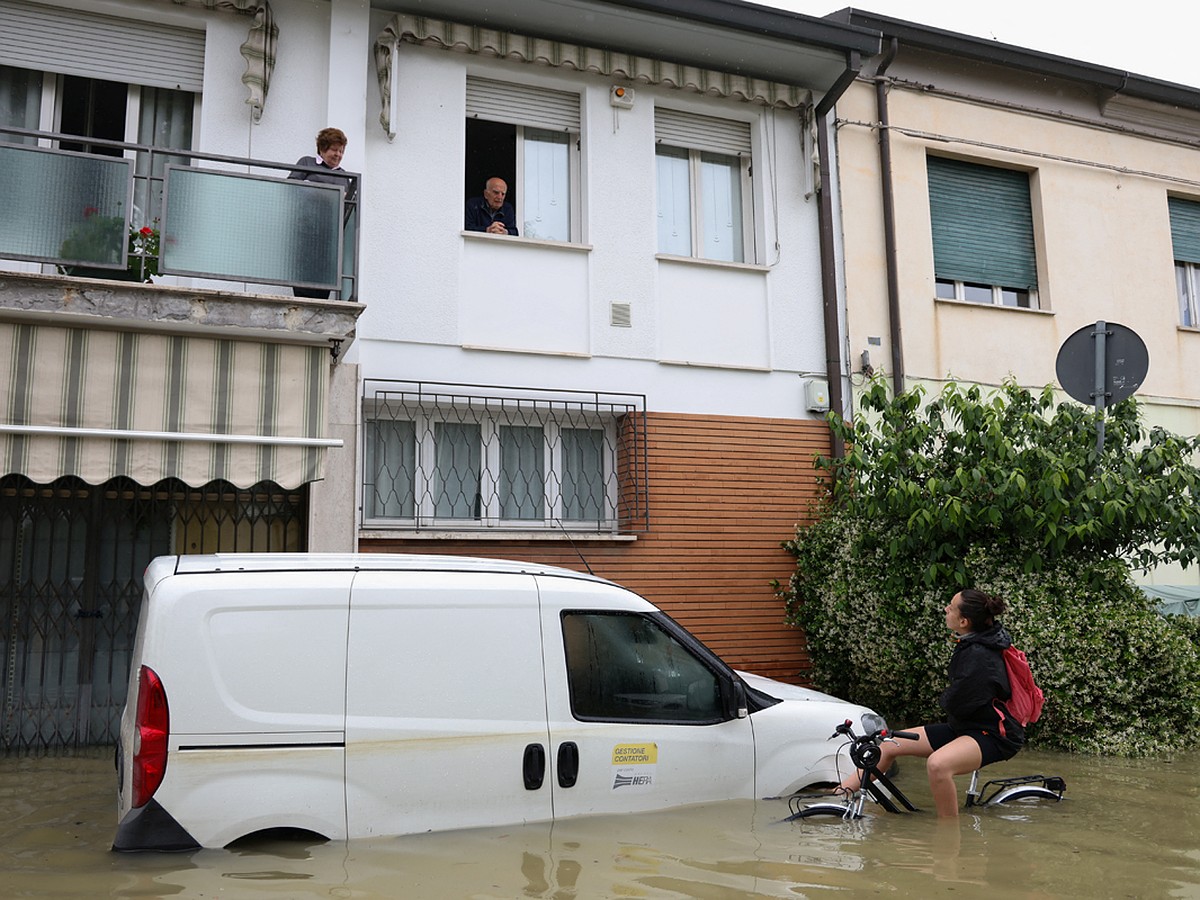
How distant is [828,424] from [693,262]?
217 centimetres

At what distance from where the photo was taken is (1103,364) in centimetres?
771

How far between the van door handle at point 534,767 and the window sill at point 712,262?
6374 mm

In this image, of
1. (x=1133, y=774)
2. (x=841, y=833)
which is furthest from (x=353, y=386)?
(x=1133, y=774)

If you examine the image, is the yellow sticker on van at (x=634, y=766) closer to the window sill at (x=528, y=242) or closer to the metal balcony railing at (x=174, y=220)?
the metal balcony railing at (x=174, y=220)

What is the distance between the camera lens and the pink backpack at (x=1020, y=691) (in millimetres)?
5969

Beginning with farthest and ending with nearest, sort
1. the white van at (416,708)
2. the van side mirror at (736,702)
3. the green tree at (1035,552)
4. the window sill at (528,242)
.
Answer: the window sill at (528,242) → the green tree at (1035,552) → the van side mirror at (736,702) → the white van at (416,708)

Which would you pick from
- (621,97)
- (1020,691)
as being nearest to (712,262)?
(621,97)

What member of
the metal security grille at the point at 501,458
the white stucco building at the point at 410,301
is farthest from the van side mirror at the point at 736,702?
the metal security grille at the point at 501,458

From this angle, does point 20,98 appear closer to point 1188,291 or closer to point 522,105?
point 522,105

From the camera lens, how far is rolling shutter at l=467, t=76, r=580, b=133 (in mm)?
10312

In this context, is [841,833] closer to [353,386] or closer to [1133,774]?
[1133,774]

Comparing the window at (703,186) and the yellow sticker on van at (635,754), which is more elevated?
the window at (703,186)

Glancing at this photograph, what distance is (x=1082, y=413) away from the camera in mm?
8828

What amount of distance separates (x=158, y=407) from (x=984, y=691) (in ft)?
19.4
